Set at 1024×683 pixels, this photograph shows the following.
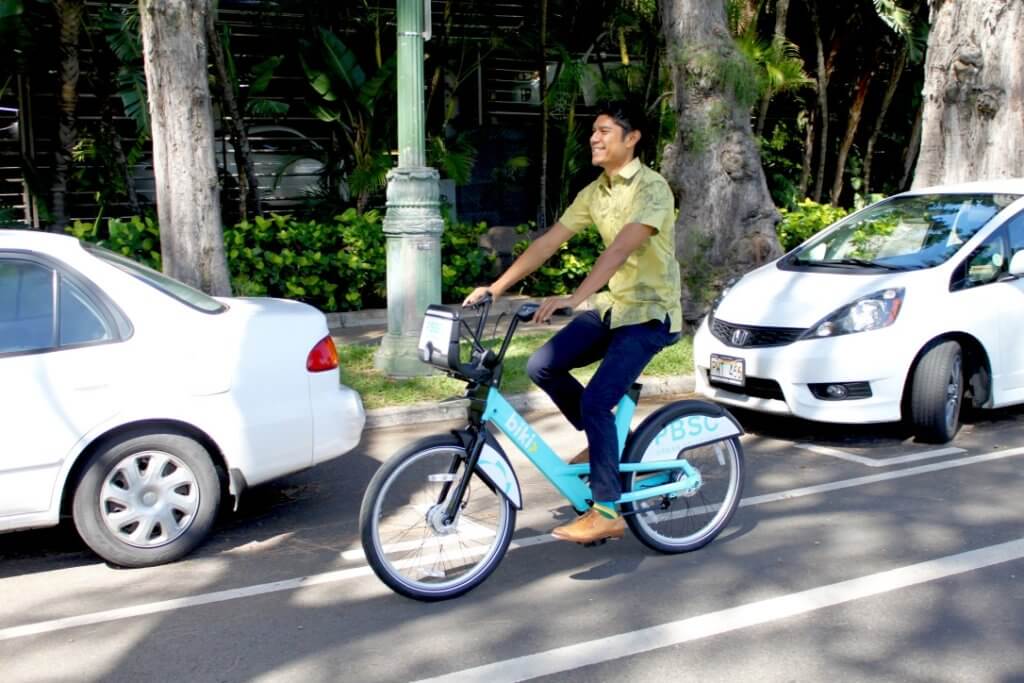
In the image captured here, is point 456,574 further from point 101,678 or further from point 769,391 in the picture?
point 769,391

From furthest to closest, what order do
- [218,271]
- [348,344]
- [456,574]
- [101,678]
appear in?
[348,344] < [218,271] < [456,574] < [101,678]

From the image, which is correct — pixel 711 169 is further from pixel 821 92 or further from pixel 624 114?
pixel 821 92

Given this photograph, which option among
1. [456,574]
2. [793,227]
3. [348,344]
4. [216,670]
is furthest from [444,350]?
[793,227]

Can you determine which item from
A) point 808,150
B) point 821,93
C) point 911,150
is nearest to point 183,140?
point 821,93

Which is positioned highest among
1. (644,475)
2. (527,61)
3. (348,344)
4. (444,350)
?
(527,61)

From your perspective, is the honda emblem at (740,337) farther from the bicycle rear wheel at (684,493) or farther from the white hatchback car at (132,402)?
the white hatchback car at (132,402)

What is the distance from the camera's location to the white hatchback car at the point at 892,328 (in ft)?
22.9

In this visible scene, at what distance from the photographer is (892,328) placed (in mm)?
6984

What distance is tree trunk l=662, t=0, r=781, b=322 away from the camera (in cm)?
1011

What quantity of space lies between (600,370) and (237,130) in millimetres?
9144

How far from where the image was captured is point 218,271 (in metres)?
8.32

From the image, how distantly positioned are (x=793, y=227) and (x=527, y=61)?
4.40 meters

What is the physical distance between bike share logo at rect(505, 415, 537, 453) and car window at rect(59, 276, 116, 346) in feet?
6.20

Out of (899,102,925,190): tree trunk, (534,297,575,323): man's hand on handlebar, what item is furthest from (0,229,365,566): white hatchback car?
(899,102,925,190): tree trunk
